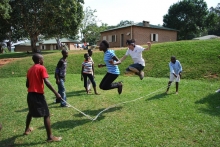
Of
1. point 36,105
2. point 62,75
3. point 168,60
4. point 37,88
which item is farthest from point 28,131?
point 168,60

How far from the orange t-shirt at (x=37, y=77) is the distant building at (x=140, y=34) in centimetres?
2847

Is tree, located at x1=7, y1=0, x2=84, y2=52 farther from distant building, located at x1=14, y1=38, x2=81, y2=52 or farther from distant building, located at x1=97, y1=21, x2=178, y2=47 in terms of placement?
distant building, located at x1=14, y1=38, x2=81, y2=52

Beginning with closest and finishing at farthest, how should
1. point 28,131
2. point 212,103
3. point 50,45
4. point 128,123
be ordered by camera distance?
point 28,131 < point 128,123 < point 212,103 < point 50,45

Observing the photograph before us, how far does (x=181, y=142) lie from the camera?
4.08 metres

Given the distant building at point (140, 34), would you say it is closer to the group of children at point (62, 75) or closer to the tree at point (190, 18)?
the tree at point (190, 18)

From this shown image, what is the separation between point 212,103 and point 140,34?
86.2ft

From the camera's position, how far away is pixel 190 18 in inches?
1973

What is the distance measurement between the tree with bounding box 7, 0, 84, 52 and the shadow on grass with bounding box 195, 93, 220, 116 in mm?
22306

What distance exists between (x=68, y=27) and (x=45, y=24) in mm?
3159

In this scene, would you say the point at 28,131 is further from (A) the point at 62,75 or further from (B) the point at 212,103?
(B) the point at 212,103

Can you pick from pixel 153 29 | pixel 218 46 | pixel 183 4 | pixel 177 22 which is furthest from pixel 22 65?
pixel 183 4

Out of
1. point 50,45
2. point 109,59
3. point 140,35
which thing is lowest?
point 109,59

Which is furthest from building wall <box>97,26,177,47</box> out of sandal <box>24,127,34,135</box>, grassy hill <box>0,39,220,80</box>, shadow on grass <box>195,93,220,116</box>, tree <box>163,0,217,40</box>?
sandal <box>24,127,34,135</box>

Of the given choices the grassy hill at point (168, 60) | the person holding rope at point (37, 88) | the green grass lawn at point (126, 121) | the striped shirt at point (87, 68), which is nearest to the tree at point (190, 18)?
the grassy hill at point (168, 60)
